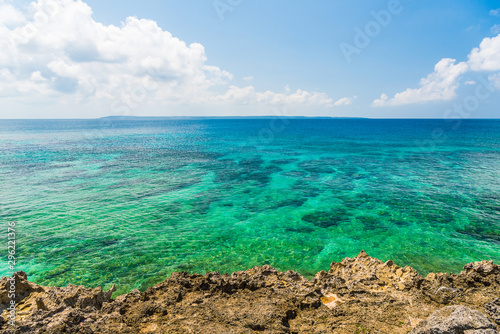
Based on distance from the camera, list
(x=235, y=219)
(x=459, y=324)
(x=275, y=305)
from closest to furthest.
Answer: (x=459, y=324), (x=275, y=305), (x=235, y=219)

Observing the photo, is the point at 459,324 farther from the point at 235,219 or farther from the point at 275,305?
the point at 235,219

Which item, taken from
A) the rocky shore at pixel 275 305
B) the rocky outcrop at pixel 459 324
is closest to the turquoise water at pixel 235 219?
the rocky shore at pixel 275 305

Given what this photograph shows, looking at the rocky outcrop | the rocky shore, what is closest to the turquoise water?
the rocky shore

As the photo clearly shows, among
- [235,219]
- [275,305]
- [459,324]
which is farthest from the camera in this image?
[235,219]

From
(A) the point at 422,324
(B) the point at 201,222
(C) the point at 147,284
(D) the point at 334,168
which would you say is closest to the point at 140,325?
(C) the point at 147,284

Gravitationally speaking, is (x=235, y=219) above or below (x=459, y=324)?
below

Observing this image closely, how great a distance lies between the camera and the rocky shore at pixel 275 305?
7.96 metres

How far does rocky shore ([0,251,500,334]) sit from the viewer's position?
26.1 feet

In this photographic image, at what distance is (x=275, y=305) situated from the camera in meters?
9.07

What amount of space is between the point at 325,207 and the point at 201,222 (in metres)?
12.0

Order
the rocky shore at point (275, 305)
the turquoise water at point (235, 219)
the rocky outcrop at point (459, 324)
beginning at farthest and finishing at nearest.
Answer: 1. the turquoise water at point (235, 219)
2. the rocky shore at point (275, 305)
3. the rocky outcrop at point (459, 324)

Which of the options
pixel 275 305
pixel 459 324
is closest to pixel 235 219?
pixel 275 305

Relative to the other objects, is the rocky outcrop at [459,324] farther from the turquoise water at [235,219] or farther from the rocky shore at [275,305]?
the turquoise water at [235,219]

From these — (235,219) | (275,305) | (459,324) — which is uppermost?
(459,324)
